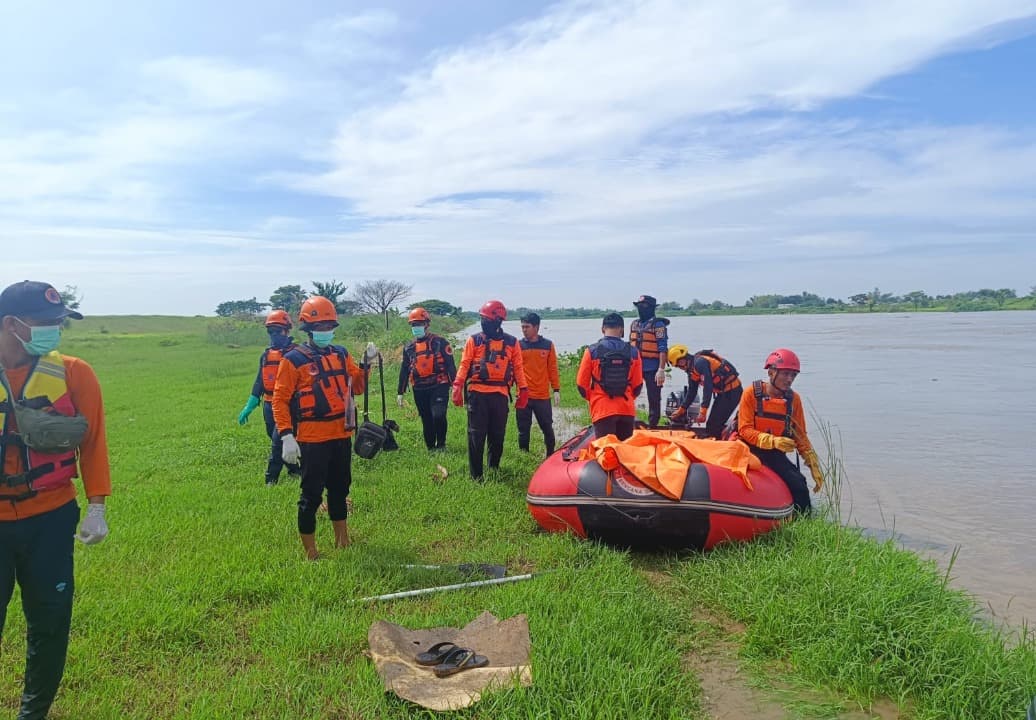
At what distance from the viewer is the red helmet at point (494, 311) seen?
6.56 meters

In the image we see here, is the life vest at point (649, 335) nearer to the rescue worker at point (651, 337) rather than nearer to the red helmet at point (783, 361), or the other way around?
the rescue worker at point (651, 337)

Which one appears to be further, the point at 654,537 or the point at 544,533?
the point at 544,533

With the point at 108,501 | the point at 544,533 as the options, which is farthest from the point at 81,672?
the point at 108,501

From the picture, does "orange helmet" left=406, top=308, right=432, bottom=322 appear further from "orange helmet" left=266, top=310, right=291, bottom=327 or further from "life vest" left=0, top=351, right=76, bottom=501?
"life vest" left=0, top=351, right=76, bottom=501

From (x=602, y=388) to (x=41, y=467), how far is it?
4.50 metres

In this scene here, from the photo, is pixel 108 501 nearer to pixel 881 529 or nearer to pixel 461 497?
pixel 461 497

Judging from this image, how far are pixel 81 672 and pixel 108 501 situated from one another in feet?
11.4

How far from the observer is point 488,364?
643 cm

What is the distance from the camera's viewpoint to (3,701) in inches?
117

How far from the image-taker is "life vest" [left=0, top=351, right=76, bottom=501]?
252 cm

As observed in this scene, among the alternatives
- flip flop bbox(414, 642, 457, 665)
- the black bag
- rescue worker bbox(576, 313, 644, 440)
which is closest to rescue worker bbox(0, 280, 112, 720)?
flip flop bbox(414, 642, 457, 665)

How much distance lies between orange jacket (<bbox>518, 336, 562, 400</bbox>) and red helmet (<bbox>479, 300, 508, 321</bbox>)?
1094 millimetres

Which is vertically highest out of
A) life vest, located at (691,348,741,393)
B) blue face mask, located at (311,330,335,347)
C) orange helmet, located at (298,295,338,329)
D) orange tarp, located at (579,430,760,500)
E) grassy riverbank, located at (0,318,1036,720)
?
orange helmet, located at (298,295,338,329)

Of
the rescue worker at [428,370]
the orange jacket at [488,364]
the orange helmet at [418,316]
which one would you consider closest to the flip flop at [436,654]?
the orange jacket at [488,364]
